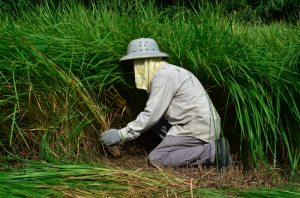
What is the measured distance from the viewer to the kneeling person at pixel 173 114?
1.85m

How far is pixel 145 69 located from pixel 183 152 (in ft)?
2.12

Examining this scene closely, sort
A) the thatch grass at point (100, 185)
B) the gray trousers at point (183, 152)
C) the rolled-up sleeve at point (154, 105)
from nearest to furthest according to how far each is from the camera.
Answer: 1. the thatch grass at point (100, 185)
2. the rolled-up sleeve at point (154, 105)
3. the gray trousers at point (183, 152)

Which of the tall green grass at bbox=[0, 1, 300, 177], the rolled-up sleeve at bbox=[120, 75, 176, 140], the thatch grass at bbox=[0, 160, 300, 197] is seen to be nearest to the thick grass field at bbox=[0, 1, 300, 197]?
the tall green grass at bbox=[0, 1, 300, 177]

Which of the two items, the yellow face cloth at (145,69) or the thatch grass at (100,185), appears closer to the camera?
the thatch grass at (100,185)

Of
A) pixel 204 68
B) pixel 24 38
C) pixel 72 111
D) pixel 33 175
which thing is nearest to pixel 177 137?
pixel 204 68

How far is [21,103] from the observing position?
1.92 metres

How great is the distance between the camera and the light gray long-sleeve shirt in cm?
184

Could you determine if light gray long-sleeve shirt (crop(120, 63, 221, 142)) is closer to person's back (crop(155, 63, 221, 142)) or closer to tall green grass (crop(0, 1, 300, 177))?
person's back (crop(155, 63, 221, 142))

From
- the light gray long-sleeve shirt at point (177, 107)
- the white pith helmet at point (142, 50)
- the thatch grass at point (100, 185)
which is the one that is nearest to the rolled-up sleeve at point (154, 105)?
the light gray long-sleeve shirt at point (177, 107)

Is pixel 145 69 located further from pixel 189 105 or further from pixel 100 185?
pixel 100 185

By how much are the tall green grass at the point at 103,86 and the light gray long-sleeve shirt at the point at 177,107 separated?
16 centimetres

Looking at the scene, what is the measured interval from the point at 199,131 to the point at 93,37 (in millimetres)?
1132

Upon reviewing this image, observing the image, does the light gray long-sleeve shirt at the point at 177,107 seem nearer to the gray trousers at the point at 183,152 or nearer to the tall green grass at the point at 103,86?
the gray trousers at the point at 183,152

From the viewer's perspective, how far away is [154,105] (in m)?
1.83
